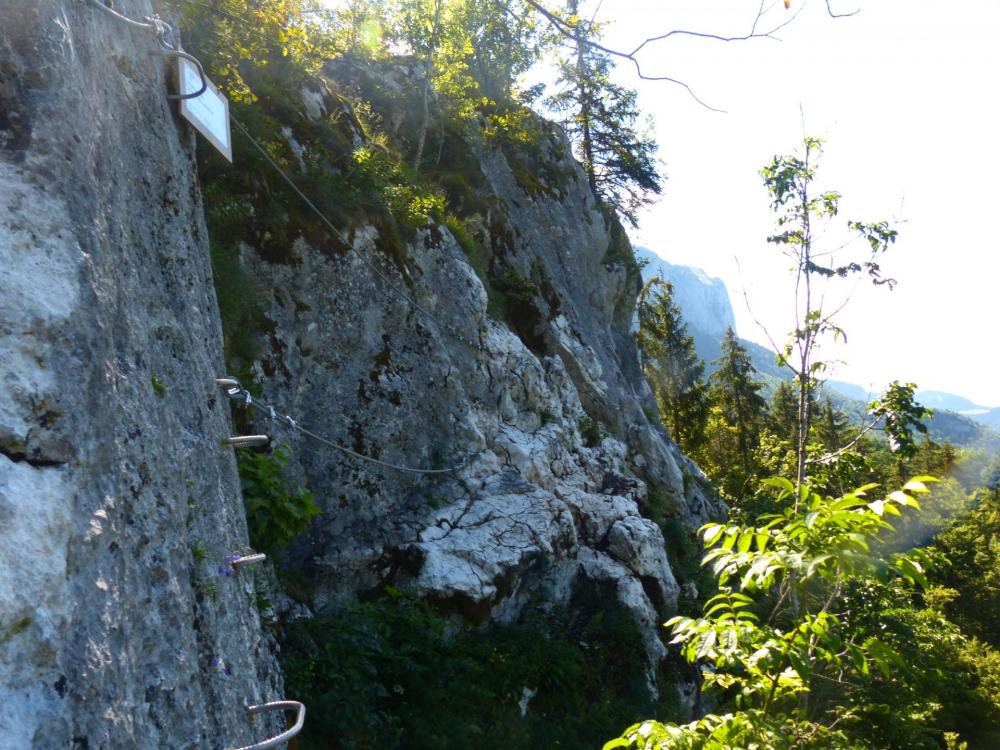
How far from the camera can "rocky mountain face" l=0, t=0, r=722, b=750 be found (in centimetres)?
224

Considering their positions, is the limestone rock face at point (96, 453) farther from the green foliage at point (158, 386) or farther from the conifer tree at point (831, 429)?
the conifer tree at point (831, 429)

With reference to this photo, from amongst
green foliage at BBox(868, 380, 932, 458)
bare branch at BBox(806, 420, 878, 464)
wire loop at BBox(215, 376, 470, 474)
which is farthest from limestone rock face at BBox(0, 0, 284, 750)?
green foliage at BBox(868, 380, 932, 458)

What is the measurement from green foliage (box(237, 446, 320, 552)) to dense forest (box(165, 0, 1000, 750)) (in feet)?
0.07

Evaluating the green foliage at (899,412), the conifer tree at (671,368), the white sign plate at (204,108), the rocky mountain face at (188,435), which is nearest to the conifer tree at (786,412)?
the conifer tree at (671,368)

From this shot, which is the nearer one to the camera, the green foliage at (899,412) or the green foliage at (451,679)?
the green foliage at (451,679)

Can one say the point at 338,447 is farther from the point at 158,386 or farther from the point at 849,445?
the point at 849,445

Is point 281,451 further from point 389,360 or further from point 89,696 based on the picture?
point 89,696

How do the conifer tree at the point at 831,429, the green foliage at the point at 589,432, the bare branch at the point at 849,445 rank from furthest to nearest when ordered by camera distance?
the conifer tree at the point at 831,429
the green foliage at the point at 589,432
the bare branch at the point at 849,445

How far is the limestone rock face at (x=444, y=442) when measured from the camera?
28.1 ft

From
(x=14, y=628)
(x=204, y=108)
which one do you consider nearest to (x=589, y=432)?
(x=204, y=108)

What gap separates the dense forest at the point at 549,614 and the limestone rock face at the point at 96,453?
203cm

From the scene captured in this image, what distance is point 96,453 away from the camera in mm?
2547

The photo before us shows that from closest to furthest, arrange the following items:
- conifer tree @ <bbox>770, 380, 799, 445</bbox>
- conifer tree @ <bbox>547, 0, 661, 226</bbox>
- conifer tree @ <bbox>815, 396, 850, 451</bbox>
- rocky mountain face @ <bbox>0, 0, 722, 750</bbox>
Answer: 1. rocky mountain face @ <bbox>0, 0, 722, 750</bbox>
2. conifer tree @ <bbox>547, 0, 661, 226</bbox>
3. conifer tree @ <bbox>770, 380, 799, 445</bbox>
4. conifer tree @ <bbox>815, 396, 850, 451</bbox>

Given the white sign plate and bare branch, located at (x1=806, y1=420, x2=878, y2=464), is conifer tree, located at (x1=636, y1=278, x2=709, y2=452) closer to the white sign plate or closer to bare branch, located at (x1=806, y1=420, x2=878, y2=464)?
bare branch, located at (x1=806, y1=420, x2=878, y2=464)
